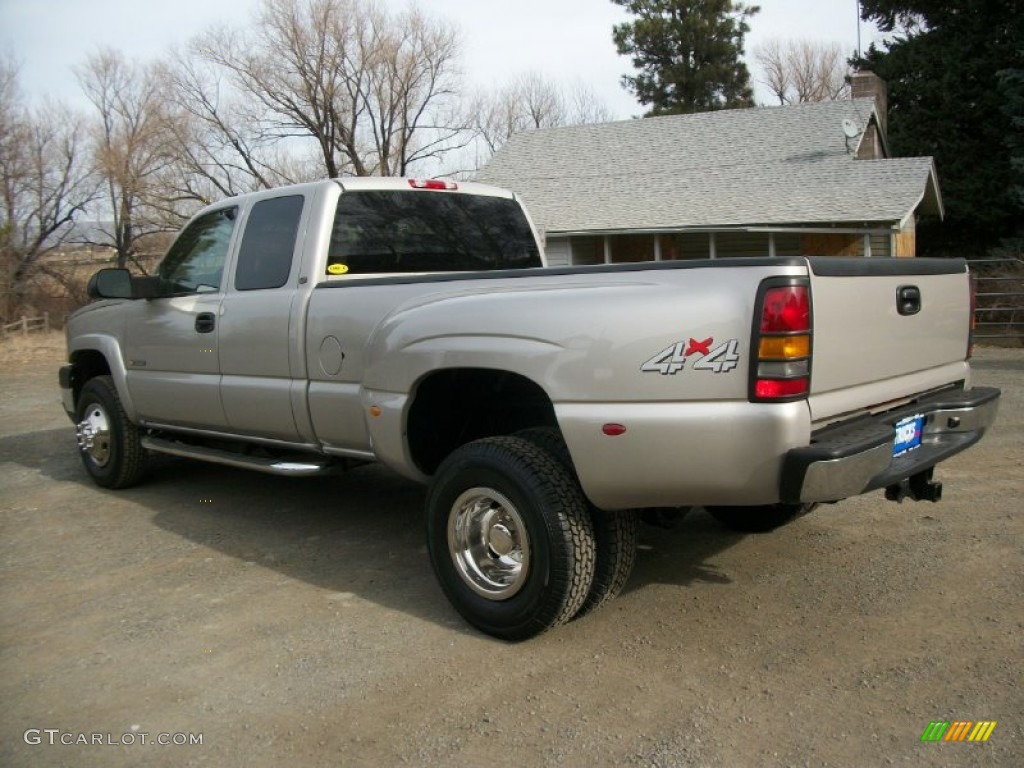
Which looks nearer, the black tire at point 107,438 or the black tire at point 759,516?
the black tire at point 759,516

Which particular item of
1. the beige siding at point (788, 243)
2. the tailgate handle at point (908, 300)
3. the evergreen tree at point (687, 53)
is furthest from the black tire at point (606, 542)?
the evergreen tree at point (687, 53)

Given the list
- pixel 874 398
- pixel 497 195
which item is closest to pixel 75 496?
pixel 497 195

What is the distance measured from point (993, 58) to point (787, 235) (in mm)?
9361

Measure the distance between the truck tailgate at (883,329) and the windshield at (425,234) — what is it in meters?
2.52

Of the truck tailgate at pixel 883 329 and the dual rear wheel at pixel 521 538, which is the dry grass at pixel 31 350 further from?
the truck tailgate at pixel 883 329

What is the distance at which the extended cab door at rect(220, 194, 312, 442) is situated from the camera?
15.8 feet

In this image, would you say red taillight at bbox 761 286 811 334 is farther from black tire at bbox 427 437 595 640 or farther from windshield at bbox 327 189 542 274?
windshield at bbox 327 189 542 274

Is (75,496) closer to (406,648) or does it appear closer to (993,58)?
(406,648)

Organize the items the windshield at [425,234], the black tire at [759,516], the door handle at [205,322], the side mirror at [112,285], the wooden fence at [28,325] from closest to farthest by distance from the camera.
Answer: the black tire at [759,516] < the windshield at [425,234] < the door handle at [205,322] < the side mirror at [112,285] < the wooden fence at [28,325]

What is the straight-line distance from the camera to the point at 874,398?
3.63 meters


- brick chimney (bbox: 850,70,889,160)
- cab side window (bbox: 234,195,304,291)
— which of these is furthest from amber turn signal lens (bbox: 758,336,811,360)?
brick chimney (bbox: 850,70,889,160)

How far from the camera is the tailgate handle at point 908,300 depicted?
375 cm

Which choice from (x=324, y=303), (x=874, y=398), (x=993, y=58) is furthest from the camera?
(x=993, y=58)

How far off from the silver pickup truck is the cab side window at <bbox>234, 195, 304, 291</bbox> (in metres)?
0.02
